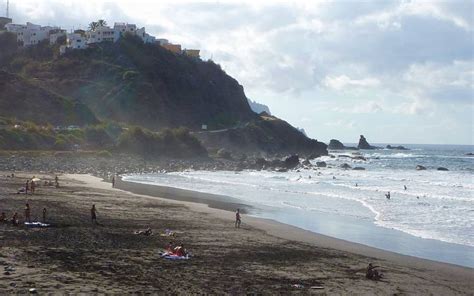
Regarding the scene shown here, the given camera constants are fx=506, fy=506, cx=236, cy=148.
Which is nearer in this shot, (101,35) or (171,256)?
(171,256)

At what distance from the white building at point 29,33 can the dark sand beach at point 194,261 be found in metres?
111

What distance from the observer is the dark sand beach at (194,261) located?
13430 mm

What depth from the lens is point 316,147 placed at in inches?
5694

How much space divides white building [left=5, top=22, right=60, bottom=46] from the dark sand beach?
11080cm

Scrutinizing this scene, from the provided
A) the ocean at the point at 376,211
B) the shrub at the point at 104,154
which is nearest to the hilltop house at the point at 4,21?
the shrub at the point at 104,154

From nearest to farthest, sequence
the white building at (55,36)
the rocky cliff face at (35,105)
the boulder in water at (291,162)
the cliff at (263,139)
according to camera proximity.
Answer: the rocky cliff face at (35,105), the boulder in water at (291,162), the cliff at (263,139), the white building at (55,36)

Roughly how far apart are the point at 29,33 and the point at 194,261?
12597cm

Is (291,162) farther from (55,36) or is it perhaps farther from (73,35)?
(55,36)

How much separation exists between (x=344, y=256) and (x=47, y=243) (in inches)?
441

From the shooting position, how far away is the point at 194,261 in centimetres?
1689

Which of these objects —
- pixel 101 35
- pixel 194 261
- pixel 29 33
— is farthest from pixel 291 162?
pixel 29 33

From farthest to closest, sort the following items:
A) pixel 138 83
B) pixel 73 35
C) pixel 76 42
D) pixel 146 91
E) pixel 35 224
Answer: pixel 73 35 → pixel 76 42 → pixel 146 91 → pixel 138 83 → pixel 35 224

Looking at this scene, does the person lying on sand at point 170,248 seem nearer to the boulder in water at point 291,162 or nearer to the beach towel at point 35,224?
the beach towel at point 35,224

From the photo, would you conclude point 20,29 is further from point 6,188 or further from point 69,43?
point 6,188
